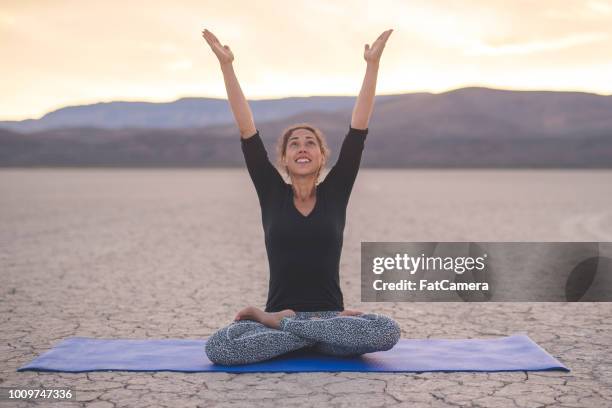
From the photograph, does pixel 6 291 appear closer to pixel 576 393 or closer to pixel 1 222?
pixel 576 393

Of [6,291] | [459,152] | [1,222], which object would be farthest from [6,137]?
[6,291]

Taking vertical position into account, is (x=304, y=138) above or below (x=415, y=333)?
above

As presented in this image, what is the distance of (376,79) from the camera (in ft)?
16.0

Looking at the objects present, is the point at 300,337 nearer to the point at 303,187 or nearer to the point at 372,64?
the point at 303,187

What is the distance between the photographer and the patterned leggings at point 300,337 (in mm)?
4500

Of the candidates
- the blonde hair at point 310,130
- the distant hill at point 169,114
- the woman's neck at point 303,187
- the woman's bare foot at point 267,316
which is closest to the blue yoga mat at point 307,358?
the woman's bare foot at point 267,316

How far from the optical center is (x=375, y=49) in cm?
485

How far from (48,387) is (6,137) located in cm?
11528

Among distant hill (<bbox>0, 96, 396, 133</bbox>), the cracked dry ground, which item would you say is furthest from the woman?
distant hill (<bbox>0, 96, 396, 133</bbox>)

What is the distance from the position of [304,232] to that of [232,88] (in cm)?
106

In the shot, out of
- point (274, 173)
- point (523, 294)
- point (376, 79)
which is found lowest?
point (523, 294)

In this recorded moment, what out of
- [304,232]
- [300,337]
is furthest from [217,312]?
[304,232]

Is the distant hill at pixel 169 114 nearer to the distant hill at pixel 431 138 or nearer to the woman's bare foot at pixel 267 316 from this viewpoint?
the distant hill at pixel 431 138

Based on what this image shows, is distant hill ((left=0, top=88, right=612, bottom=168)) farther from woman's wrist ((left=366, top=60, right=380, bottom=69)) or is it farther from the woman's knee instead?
Answer: the woman's knee
